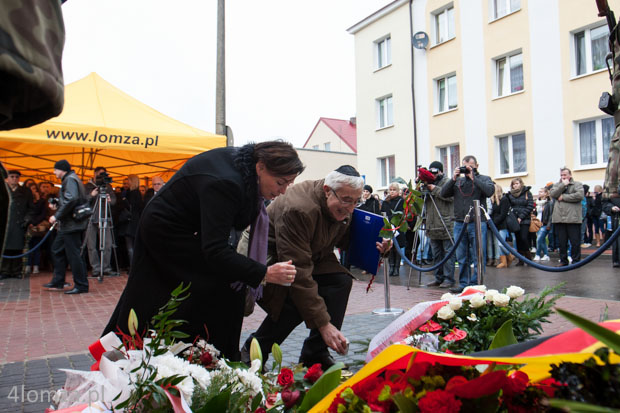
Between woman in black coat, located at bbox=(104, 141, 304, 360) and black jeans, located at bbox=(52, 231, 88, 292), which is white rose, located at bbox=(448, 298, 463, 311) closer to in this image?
woman in black coat, located at bbox=(104, 141, 304, 360)

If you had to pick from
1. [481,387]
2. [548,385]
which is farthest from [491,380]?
[548,385]

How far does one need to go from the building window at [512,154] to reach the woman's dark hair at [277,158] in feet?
51.7

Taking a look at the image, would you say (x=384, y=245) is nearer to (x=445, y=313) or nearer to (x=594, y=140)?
(x=445, y=313)

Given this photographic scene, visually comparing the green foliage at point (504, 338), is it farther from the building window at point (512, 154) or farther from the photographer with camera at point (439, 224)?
the building window at point (512, 154)

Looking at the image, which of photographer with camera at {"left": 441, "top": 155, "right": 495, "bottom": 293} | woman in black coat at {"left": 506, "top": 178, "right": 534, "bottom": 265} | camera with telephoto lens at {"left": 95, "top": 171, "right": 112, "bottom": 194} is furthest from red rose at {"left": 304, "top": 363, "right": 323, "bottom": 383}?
woman in black coat at {"left": 506, "top": 178, "right": 534, "bottom": 265}

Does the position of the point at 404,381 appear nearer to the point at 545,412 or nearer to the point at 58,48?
the point at 545,412

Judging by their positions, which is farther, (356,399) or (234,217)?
(234,217)

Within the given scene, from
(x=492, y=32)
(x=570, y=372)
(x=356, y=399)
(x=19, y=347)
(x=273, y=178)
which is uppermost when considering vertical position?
(x=492, y=32)

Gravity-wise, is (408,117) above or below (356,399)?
above

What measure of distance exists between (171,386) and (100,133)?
27.3ft

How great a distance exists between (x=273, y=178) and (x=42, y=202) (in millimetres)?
9387

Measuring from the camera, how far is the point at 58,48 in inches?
38.9

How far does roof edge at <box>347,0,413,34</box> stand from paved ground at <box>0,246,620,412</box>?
1491 cm

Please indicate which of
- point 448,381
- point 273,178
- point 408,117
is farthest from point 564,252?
point 408,117
